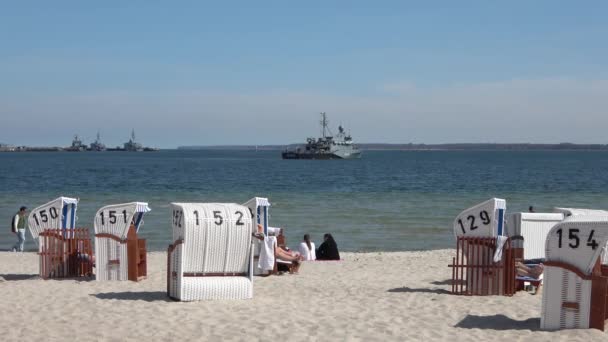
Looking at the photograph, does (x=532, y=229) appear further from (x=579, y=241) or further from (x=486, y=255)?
(x=579, y=241)

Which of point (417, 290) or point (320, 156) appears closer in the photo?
point (417, 290)

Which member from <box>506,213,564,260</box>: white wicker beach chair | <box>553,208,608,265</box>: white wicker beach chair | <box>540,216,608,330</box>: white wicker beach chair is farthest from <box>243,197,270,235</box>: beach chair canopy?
<box>540,216,608,330</box>: white wicker beach chair

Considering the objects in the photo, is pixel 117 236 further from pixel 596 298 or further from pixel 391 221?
pixel 391 221

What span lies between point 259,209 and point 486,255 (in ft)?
16.8

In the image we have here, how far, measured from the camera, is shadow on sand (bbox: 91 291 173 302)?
1171 cm

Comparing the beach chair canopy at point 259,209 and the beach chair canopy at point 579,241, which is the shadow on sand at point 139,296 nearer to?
the beach chair canopy at point 259,209

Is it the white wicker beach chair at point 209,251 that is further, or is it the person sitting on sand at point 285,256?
the person sitting on sand at point 285,256

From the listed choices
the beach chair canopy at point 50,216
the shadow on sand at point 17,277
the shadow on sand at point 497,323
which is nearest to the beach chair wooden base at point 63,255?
the beach chair canopy at point 50,216

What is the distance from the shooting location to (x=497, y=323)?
10.1 m

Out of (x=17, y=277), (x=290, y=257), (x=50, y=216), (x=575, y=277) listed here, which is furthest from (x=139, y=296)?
(x=575, y=277)

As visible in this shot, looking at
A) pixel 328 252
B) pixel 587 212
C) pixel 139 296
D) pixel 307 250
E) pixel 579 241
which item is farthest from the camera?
pixel 328 252

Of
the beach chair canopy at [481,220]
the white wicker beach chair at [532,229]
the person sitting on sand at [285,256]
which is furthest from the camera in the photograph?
the person sitting on sand at [285,256]

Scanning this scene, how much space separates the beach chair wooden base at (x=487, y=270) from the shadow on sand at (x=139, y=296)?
14.8 feet

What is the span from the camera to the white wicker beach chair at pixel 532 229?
47.3ft
